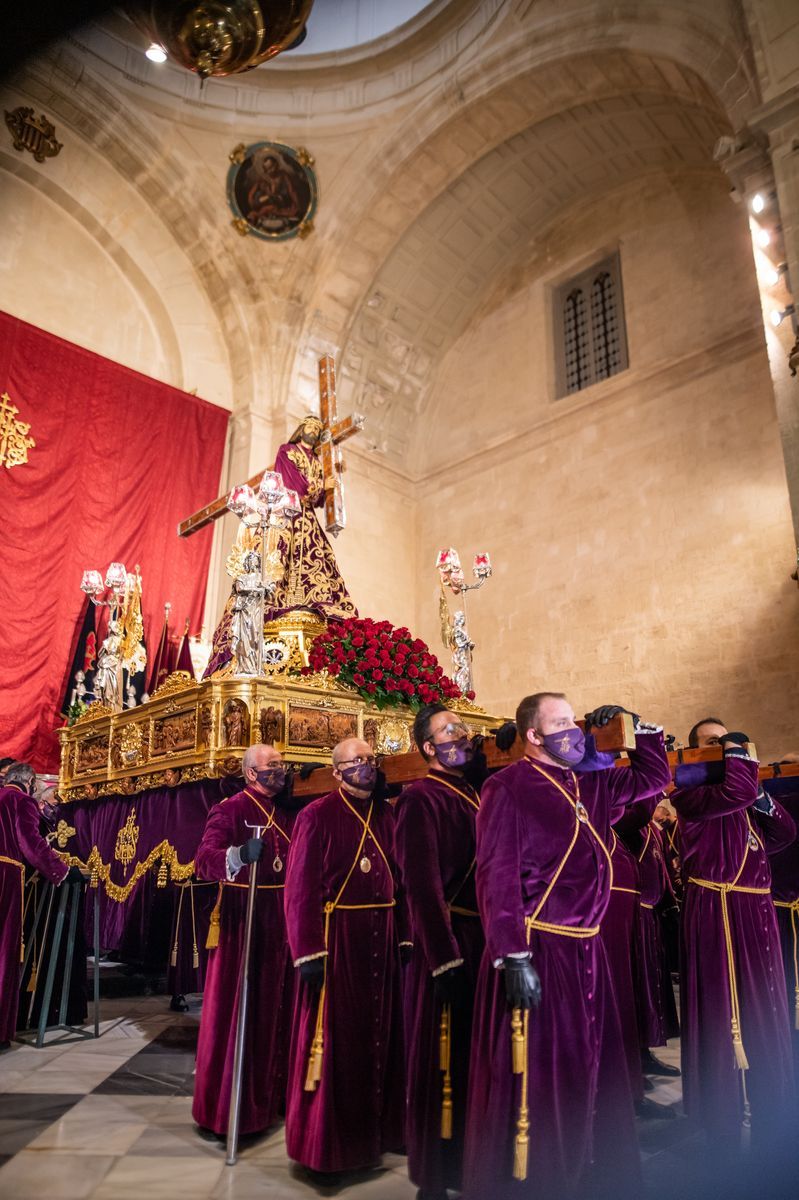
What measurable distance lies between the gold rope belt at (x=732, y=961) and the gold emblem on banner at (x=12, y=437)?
9.67 m

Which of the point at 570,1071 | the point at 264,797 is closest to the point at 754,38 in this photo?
the point at 264,797

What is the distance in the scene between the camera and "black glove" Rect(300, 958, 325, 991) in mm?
2844

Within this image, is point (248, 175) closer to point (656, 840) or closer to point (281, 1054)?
point (656, 840)

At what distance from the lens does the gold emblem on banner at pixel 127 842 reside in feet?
18.9

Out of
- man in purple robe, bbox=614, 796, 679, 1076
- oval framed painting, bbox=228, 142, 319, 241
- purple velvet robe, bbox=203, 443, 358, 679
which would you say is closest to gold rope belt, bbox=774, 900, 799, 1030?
man in purple robe, bbox=614, 796, 679, 1076

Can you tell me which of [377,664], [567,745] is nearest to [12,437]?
[377,664]

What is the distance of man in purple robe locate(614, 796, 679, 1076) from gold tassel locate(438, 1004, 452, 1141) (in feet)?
4.70

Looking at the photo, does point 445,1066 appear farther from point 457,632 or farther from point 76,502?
point 76,502

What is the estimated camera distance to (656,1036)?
4.35 m

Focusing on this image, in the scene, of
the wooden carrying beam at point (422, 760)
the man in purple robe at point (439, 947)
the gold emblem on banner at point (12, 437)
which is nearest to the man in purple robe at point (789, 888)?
the wooden carrying beam at point (422, 760)

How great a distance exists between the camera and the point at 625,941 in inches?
151

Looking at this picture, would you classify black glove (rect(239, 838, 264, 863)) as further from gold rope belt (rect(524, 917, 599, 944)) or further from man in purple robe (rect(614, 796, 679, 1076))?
man in purple robe (rect(614, 796, 679, 1076))

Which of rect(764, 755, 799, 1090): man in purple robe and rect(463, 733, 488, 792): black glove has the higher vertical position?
rect(463, 733, 488, 792): black glove

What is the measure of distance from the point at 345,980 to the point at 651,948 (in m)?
2.45
